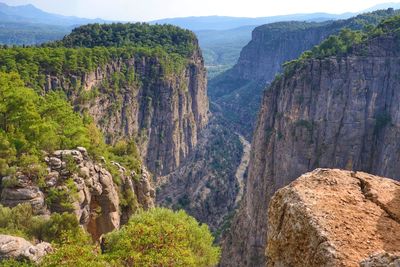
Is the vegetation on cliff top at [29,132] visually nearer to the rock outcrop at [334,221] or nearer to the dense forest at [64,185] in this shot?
the dense forest at [64,185]

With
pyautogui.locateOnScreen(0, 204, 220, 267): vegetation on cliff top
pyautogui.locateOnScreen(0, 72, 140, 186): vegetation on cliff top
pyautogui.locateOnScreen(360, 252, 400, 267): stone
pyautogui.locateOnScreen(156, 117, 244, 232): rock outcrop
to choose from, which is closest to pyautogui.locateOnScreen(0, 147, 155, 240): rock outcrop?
pyautogui.locateOnScreen(0, 72, 140, 186): vegetation on cliff top

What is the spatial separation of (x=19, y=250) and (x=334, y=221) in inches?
675

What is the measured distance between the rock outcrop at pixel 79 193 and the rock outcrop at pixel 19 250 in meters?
8.06

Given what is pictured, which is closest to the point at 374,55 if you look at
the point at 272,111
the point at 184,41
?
the point at 272,111

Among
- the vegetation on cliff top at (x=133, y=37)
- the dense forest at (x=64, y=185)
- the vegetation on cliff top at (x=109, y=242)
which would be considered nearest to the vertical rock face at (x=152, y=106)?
the vegetation on cliff top at (x=133, y=37)

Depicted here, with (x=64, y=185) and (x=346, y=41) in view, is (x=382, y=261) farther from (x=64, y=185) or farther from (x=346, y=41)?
(x=346, y=41)

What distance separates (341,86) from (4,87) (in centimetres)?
5290

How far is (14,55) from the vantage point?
73125mm

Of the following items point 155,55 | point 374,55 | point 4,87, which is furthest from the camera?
point 155,55

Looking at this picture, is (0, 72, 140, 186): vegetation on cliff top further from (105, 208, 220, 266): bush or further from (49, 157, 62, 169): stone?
(105, 208, 220, 266): bush

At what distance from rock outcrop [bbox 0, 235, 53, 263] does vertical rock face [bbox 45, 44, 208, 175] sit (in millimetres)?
54970

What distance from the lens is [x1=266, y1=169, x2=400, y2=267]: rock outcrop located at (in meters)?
9.67

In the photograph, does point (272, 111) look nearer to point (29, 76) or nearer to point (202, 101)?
point (29, 76)

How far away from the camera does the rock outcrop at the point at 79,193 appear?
31.1 m
